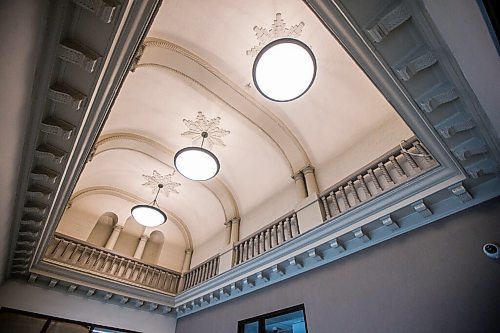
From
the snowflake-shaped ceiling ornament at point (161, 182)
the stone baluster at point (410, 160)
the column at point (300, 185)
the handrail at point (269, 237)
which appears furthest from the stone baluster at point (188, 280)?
the stone baluster at point (410, 160)

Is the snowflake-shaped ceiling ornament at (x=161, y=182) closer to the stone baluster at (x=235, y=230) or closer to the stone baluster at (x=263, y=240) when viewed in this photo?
the stone baluster at (x=235, y=230)

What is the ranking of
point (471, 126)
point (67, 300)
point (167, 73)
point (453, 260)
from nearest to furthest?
point (471, 126) < point (453, 260) < point (167, 73) < point (67, 300)

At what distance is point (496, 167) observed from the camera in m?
2.67

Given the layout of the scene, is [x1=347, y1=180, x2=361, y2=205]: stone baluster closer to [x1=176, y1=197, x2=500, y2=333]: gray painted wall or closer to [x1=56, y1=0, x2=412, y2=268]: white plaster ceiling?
[x1=176, y1=197, x2=500, y2=333]: gray painted wall

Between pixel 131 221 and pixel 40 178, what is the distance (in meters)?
5.14

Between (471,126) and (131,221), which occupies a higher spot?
(131,221)

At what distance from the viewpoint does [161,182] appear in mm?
6941

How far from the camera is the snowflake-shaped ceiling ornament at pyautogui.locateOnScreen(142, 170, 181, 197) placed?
682 cm

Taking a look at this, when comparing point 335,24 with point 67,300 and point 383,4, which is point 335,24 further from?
point 67,300

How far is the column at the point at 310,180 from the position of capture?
5.06 m

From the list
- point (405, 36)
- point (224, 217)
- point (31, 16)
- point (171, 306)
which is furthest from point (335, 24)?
point (171, 306)

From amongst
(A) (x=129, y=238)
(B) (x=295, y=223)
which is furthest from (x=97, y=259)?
(B) (x=295, y=223)

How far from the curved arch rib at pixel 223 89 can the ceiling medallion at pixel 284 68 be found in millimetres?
1335

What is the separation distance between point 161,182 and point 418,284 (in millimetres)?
5887
